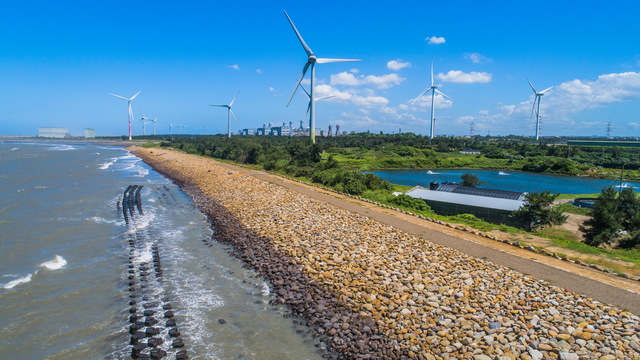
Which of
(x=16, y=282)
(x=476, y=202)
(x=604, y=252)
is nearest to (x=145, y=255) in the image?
(x=16, y=282)

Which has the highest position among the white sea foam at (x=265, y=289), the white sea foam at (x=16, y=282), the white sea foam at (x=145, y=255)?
the white sea foam at (x=265, y=289)

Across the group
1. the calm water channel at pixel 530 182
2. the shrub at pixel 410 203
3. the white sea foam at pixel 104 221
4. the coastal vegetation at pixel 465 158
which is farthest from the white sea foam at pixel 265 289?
the coastal vegetation at pixel 465 158

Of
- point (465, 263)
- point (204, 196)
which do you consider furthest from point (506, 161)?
point (465, 263)

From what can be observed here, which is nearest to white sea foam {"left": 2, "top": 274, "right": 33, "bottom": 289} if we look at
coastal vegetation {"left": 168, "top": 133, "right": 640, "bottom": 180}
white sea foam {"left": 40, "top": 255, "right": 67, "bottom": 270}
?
white sea foam {"left": 40, "top": 255, "right": 67, "bottom": 270}

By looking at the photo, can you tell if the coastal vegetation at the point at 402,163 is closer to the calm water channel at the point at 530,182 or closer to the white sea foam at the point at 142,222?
the calm water channel at the point at 530,182

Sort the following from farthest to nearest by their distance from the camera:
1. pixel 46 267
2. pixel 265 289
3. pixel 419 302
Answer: pixel 46 267
pixel 265 289
pixel 419 302

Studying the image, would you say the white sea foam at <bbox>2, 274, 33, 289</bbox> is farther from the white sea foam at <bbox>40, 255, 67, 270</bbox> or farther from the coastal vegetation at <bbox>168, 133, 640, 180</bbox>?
the coastal vegetation at <bbox>168, 133, 640, 180</bbox>

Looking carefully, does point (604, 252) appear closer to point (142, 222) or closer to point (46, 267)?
point (46, 267)
